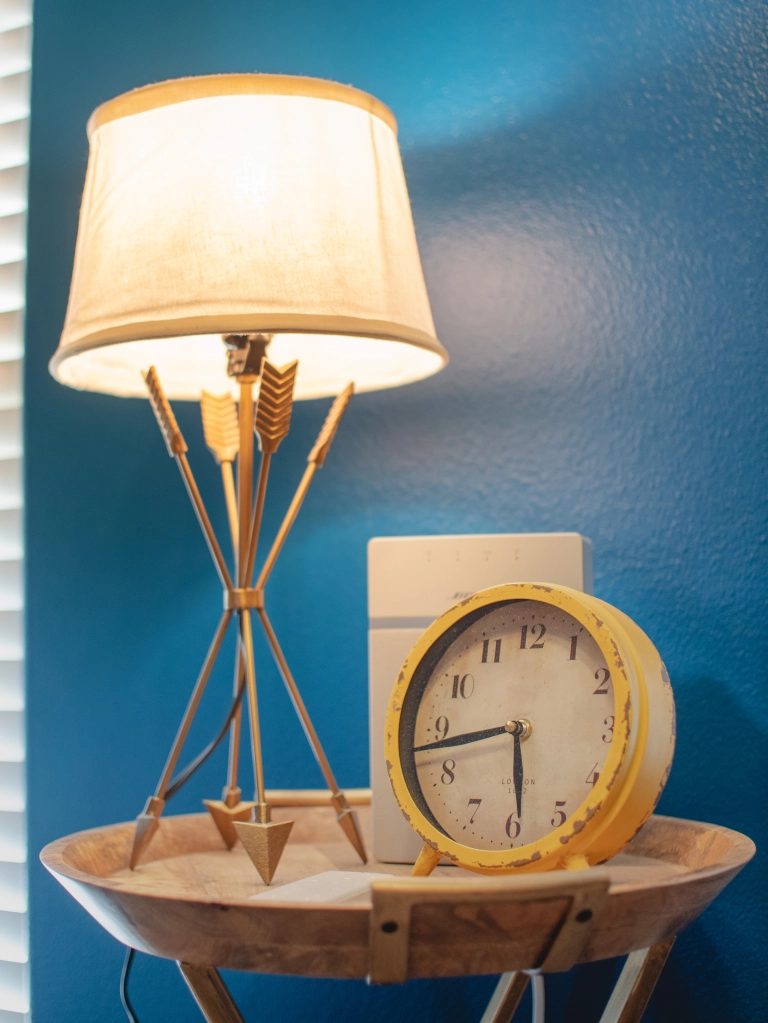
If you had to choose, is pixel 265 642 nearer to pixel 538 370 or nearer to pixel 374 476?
pixel 374 476

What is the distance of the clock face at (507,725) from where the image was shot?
76 centimetres

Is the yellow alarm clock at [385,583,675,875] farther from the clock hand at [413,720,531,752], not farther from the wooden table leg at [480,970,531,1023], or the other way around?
the wooden table leg at [480,970,531,1023]

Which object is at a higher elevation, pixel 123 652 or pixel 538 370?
pixel 538 370

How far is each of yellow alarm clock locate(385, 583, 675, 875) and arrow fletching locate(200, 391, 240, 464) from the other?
1.15 feet

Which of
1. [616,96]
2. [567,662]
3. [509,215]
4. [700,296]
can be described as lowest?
[567,662]

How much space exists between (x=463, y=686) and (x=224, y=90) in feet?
1.93

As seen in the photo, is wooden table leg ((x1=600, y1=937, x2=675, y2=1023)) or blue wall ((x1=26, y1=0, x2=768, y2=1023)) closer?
wooden table leg ((x1=600, y1=937, x2=675, y2=1023))

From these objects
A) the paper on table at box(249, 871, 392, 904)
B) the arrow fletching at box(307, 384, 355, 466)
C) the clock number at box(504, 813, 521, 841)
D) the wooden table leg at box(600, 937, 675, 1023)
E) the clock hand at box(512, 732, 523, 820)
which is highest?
the arrow fletching at box(307, 384, 355, 466)

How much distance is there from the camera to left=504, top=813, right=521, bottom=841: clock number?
77cm

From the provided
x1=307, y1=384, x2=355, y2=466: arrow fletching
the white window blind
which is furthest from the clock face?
the white window blind

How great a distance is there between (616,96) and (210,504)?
758mm

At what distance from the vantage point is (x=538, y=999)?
102cm

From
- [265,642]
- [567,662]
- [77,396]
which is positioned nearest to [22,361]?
[77,396]

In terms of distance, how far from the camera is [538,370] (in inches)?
47.2
